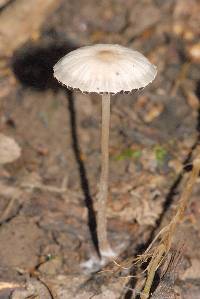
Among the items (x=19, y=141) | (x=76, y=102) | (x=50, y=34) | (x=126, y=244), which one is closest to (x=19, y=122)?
(x=19, y=141)

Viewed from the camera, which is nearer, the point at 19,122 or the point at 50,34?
the point at 19,122

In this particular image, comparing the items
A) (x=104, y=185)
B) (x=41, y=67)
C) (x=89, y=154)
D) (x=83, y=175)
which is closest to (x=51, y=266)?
(x=104, y=185)

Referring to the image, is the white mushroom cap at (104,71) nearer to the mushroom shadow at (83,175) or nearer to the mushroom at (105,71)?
the mushroom at (105,71)

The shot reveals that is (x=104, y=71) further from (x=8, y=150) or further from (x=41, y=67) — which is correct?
(x=41, y=67)

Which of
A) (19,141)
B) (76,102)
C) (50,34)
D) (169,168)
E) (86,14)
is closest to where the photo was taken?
(169,168)

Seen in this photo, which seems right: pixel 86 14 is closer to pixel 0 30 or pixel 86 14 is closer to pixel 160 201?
pixel 0 30

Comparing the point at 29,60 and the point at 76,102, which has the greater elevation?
the point at 29,60

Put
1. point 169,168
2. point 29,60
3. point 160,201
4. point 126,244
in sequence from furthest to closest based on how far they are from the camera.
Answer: point 29,60 → point 169,168 → point 160,201 → point 126,244

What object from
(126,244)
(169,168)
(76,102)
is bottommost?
(126,244)

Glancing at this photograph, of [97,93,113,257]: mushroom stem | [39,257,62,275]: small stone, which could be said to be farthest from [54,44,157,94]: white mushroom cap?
[39,257,62,275]: small stone
